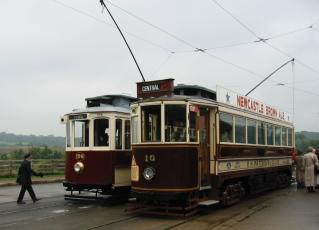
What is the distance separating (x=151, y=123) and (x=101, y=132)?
307 centimetres

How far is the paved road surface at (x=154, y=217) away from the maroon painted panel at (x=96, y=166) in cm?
79

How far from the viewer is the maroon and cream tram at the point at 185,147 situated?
12594mm

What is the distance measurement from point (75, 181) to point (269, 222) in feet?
20.7

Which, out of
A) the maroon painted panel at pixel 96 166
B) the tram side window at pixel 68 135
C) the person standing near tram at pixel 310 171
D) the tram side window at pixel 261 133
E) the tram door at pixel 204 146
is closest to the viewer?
the tram door at pixel 204 146

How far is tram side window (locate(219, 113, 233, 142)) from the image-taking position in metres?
14.2

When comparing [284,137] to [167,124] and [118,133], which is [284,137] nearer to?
[118,133]

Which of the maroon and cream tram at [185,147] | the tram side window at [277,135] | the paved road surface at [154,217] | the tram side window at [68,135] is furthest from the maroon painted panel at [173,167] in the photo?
the tram side window at [277,135]

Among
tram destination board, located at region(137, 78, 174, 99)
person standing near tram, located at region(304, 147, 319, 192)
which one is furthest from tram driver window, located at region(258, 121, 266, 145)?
tram destination board, located at region(137, 78, 174, 99)

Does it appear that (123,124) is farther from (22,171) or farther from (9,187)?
(9,187)

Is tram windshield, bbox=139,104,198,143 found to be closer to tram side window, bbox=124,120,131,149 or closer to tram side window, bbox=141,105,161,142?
tram side window, bbox=141,105,161,142

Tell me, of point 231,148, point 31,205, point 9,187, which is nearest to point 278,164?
point 231,148

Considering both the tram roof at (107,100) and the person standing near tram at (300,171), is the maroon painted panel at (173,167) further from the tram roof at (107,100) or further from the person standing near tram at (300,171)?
the person standing near tram at (300,171)

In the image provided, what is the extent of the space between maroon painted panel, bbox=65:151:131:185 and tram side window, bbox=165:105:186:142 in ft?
10.5

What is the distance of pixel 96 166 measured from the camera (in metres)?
15.4
